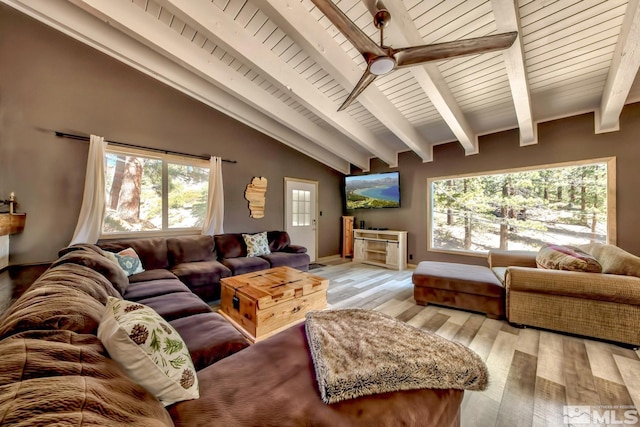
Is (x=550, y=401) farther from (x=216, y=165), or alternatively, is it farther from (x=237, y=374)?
(x=216, y=165)

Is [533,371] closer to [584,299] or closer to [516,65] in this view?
[584,299]

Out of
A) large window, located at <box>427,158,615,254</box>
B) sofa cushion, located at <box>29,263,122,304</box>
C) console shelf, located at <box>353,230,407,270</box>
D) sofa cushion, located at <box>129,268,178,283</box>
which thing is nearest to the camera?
sofa cushion, located at <box>29,263,122,304</box>

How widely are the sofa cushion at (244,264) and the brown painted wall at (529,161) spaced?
10.3ft

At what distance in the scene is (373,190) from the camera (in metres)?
5.34

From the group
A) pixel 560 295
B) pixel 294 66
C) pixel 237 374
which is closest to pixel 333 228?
pixel 294 66

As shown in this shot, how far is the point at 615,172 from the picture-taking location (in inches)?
121

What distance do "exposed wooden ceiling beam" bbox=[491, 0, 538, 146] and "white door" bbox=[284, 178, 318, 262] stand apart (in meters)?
3.85

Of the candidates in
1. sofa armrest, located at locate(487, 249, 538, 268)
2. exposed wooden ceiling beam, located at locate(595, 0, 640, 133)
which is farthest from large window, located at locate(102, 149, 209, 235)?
exposed wooden ceiling beam, located at locate(595, 0, 640, 133)

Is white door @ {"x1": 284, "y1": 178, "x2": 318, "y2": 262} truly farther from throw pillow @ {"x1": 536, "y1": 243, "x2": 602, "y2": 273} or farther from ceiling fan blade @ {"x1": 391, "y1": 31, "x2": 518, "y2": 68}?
throw pillow @ {"x1": 536, "y1": 243, "x2": 602, "y2": 273}

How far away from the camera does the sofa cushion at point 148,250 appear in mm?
2836

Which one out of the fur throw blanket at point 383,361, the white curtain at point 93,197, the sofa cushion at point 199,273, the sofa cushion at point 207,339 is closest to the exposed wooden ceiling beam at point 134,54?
the white curtain at point 93,197

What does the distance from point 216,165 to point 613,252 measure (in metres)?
5.12

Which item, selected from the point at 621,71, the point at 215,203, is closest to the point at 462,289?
the point at 621,71

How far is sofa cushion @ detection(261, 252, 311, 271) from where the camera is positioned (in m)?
3.66
